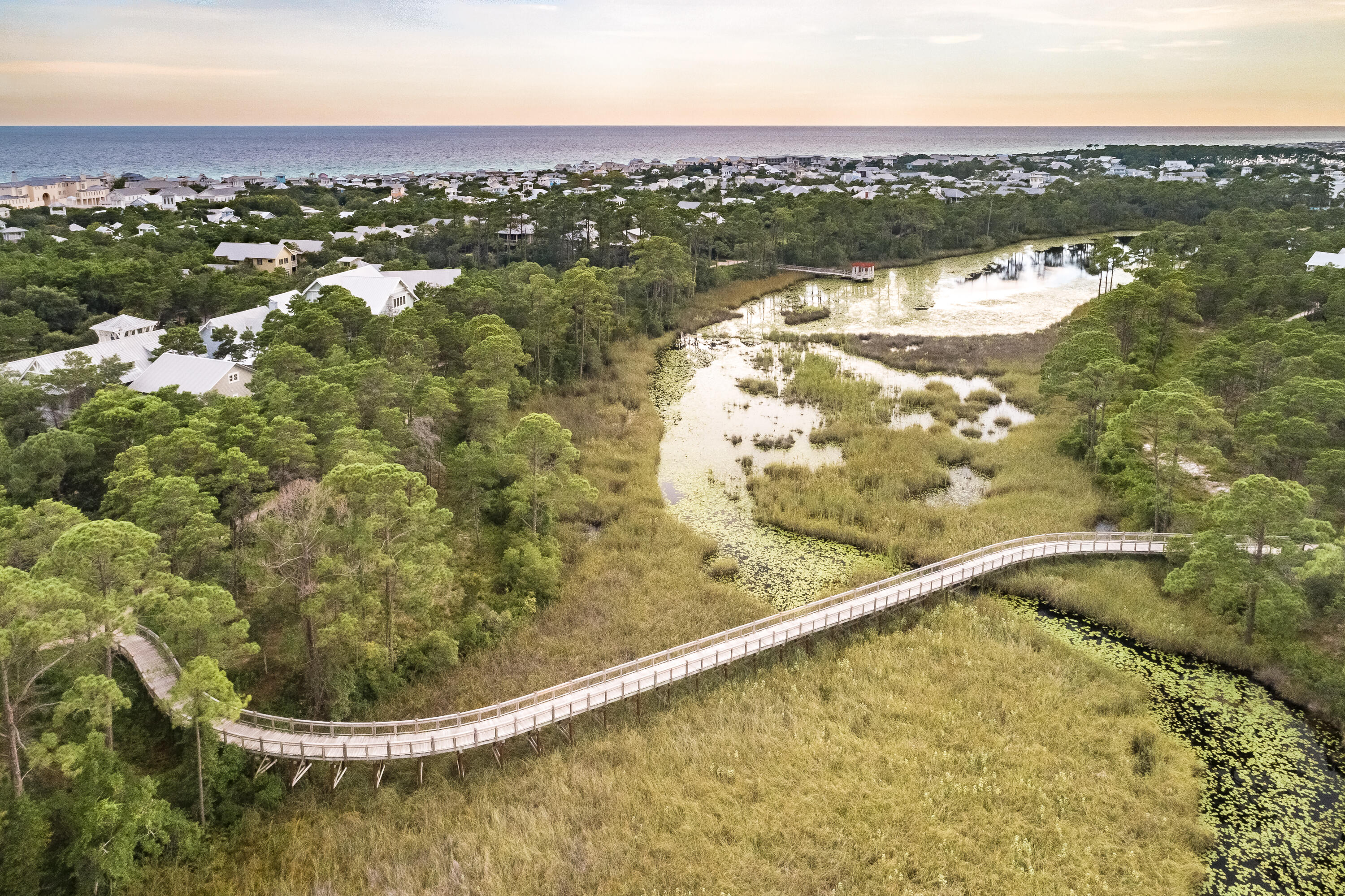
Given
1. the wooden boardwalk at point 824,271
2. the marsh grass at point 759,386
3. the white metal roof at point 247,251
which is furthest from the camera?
the wooden boardwalk at point 824,271

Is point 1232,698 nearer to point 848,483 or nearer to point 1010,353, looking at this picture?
point 848,483

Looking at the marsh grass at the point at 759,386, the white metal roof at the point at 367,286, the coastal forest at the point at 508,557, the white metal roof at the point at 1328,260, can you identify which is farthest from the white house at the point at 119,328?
the white metal roof at the point at 1328,260

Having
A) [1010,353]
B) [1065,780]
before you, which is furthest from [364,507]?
[1010,353]

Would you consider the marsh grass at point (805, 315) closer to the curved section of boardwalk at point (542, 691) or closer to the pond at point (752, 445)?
the pond at point (752, 445)

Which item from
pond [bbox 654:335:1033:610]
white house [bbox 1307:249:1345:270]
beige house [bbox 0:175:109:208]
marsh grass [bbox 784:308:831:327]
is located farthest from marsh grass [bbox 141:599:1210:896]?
beige house [bbox 0:175:109:208]

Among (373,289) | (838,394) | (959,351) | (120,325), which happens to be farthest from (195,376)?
(959,351)

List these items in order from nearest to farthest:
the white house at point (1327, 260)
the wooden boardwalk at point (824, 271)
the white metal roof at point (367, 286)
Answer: the white metal roof at point (367, 286)
the white house at point (1327, 260)
the wooden boardwalk at point (824, 271)
